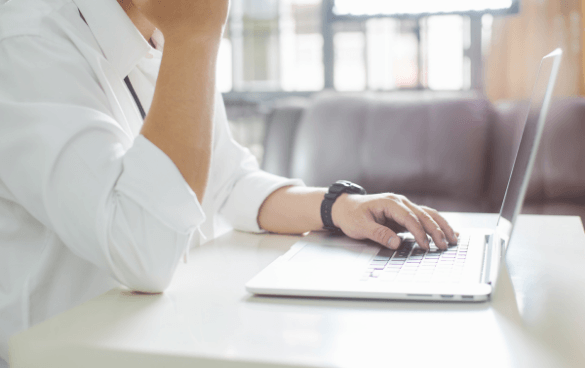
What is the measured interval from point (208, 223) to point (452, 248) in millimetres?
504

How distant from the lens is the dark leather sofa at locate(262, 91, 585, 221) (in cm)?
190

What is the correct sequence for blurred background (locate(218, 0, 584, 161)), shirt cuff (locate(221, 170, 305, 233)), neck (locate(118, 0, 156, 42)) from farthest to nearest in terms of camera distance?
blurred background (locate(218, 0, 584, 161)) → shirt cuff (locate(221, 170, 305, 233)) → neck (locate(118, 0, 156, 42))

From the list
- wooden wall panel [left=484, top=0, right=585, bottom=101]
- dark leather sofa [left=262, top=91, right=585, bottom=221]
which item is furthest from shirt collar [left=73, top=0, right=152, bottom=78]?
wooden wall panel [left=484, top=0, right=585, bottom=101]

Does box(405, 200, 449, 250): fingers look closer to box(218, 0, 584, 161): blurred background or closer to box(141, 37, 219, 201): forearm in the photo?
box(141, 37, 219, 201): forearm

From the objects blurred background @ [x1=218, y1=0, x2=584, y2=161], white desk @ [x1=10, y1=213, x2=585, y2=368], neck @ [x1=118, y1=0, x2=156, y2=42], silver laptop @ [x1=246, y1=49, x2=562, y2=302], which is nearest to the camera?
white desk @ [x1=10, y1=213, x2=585, y2=368]

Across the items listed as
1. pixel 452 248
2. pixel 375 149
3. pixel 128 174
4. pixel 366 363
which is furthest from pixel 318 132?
pixel 366 363

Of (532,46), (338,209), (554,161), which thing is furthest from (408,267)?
(532,46)

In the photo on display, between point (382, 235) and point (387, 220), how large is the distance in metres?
0.06

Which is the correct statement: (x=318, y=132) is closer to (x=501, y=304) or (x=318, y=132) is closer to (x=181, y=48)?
(x=181, y=48)

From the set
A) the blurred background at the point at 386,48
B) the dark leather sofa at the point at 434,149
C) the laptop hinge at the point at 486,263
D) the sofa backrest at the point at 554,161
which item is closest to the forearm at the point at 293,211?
the laptop hinge at the point at 486,263

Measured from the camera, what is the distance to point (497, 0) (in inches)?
123

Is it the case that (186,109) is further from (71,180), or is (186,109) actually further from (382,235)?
(382,235)

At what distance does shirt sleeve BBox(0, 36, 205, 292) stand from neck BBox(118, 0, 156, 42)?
23cm

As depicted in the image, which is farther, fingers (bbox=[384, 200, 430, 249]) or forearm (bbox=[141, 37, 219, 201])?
fingers (bbox=[384, 200, 430, 249])
